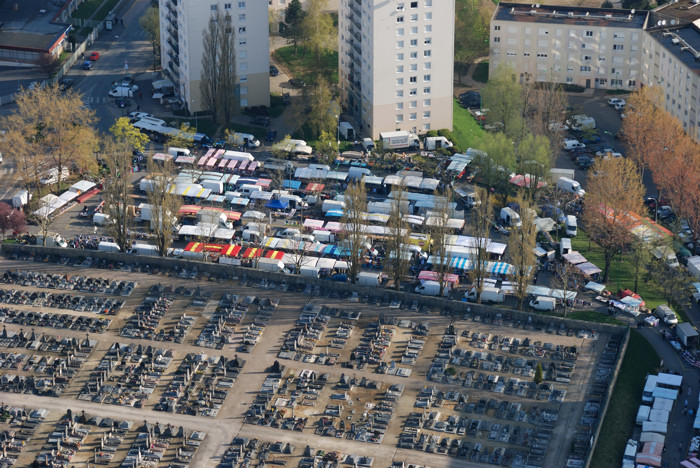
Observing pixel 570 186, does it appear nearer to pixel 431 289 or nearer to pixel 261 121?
pixel 431 289

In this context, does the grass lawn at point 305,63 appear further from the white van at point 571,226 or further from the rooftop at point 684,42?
the white van at point 571,226

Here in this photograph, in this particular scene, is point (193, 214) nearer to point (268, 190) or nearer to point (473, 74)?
point (268, 190)

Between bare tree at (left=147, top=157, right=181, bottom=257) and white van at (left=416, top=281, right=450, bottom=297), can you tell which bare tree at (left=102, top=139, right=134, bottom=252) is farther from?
white van at (left=416, top=281, right=450, bottom=297)

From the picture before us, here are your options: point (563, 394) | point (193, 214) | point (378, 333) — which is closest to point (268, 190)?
point (193, 214)

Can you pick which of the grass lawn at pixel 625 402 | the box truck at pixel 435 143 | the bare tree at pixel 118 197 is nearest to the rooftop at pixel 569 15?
the box truck at pixel 435 143

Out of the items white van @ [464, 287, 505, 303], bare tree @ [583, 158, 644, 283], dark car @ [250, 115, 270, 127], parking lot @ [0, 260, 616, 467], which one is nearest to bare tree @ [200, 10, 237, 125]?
dark car @ [250, 115, 270, 127]

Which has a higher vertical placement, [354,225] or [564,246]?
[354,225]

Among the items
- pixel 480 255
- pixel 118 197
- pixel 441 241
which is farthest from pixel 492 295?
pixel 118 197
